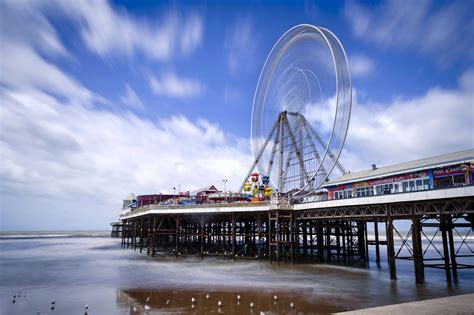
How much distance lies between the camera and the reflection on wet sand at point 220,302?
17.4m

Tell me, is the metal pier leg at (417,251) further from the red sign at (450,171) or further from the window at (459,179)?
the red sign at (450,171)

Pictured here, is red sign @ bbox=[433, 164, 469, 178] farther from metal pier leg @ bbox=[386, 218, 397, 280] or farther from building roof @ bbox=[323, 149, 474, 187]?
metal pier leg @ bbox=[386, 218, 397, 280]

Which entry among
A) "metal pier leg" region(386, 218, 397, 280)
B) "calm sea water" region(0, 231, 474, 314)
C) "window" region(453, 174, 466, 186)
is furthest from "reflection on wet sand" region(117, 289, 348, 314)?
"window" region(453, 174, 466, 186)

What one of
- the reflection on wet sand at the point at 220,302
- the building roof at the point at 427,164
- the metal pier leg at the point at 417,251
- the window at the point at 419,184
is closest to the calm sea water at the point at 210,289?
the reflection on wet sand at the point at 220,302

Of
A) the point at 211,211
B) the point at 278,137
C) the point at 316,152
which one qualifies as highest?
the point at 278,137

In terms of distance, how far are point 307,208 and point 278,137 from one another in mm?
19418

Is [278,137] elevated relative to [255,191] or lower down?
elevated

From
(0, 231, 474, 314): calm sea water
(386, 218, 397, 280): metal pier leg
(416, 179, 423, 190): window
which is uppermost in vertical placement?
(416, 179, 423, 190): window

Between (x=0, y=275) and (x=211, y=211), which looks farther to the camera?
(x=211, y=211)

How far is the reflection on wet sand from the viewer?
17406mm

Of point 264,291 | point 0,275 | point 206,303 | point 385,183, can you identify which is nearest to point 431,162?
point 385,183

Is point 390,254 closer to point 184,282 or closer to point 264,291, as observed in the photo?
point 264,291

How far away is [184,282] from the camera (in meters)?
25.8

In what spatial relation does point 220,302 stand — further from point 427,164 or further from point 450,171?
point 427,164
